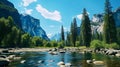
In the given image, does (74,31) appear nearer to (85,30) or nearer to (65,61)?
(85,30)

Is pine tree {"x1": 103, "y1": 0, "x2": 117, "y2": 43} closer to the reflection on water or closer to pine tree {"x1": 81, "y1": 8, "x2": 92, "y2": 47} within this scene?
pine tree {"x1": 81, "y1": 8, "x2": 92, "y2": 47}

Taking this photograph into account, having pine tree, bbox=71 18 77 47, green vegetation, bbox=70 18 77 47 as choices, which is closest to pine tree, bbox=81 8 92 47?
green vegetation, bbox=70 18 77 47

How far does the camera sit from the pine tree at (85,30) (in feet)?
368

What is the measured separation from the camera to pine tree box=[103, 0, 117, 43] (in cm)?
9300

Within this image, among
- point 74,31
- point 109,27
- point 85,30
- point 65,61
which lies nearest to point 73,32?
point 74,31

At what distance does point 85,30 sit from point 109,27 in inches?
823

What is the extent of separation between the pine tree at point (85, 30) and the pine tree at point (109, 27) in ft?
54.7

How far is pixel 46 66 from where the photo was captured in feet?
118

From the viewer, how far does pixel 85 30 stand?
114 meters

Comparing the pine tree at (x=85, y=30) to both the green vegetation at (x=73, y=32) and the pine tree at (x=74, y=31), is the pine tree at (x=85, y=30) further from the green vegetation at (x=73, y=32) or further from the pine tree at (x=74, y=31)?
the pine tree at (x=74, y=31)

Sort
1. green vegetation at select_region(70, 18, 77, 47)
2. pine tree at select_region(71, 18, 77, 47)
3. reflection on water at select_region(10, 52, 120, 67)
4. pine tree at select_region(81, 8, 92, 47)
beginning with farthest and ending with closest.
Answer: pine tree at select_region(71, 18, 77, 47)
green vegetation at select_region(70, 18, 77, 47)
pine tree at select_region(81, 8, 92, 47)
reflection on water at select_region(10, 52, 120, 67)

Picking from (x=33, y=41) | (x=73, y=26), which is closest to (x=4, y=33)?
(x=73, y=26)

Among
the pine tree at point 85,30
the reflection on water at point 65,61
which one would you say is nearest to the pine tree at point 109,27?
the pine tree at point 85,30

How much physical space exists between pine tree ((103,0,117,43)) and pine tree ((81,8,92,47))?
16675 millimetres
